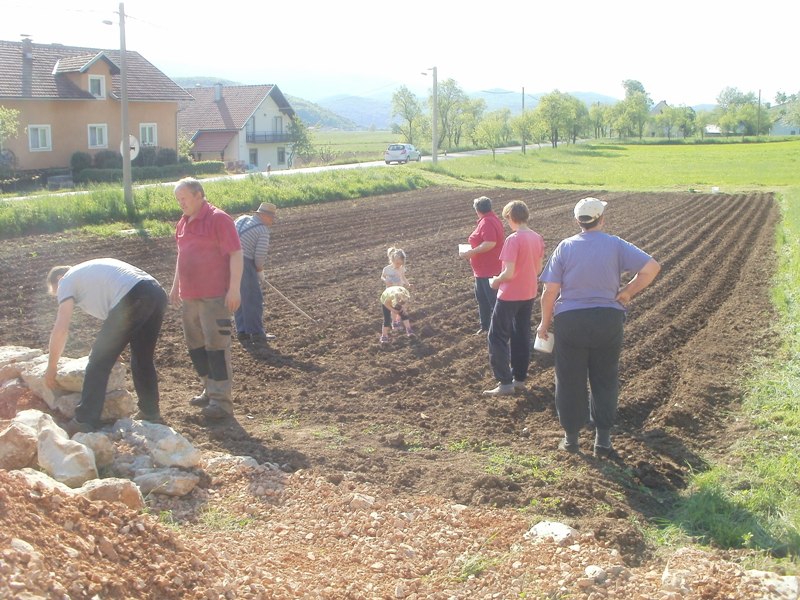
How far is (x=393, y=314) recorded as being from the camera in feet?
33.4

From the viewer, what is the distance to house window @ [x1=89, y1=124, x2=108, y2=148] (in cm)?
4419

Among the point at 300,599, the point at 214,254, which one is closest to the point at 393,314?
the point at 214,254

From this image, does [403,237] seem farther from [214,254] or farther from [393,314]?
[214,254]

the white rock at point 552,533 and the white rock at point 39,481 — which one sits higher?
the white rock at point 39,481

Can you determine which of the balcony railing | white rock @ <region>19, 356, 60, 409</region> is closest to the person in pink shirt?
white rock @ <region>19, 356, 60, 409</region>

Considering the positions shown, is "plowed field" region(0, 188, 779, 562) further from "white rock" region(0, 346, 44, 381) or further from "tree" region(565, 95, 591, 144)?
"tree" region(565, 95, 591, 144)

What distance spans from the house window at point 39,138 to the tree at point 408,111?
54.9 m

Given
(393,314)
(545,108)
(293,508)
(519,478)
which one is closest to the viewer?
(293,508)

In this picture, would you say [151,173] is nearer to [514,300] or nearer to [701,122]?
[514,300]

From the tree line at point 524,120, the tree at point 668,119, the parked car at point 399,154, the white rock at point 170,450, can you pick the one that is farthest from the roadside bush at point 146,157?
the tree at point 668,119

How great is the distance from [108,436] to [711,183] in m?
39.1

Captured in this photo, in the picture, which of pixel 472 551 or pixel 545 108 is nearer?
pixel 472 551

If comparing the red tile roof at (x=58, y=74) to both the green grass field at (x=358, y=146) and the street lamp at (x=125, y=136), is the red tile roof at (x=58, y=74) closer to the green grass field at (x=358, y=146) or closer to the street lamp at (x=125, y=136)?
the street lamp at (x=125, y=136)

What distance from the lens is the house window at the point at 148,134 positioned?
47.1m
